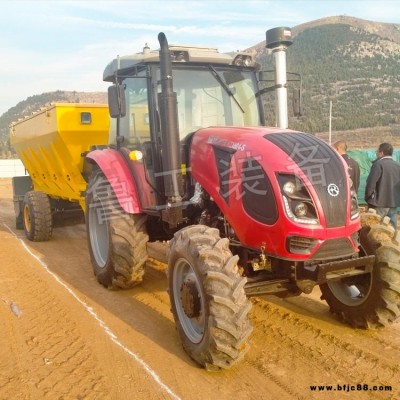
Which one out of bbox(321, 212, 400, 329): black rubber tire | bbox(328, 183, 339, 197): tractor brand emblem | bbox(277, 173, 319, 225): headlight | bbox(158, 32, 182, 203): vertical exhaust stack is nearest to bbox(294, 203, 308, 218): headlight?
bbox(277, 173, 319, 225): headlight

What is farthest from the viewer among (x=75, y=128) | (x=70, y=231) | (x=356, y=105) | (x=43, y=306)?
(x=356, y=105)

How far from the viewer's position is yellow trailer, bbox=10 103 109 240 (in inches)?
307

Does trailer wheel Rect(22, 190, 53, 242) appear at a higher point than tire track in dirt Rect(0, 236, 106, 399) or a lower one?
higher

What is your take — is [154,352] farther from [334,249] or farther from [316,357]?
[334,249]

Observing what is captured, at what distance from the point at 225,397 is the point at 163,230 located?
2.60 metres

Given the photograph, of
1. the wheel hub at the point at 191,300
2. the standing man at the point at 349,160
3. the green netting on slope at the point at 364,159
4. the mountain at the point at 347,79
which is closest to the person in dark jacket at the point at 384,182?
the standing man at the point at 349,160

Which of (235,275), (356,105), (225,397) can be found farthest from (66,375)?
(356,105)

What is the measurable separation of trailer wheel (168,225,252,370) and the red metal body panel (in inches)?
12.8

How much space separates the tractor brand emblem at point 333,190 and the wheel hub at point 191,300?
51.6 inches

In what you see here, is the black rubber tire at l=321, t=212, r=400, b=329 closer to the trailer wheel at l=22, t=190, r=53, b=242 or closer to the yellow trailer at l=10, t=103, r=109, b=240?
the yellow trailer at l=10, t=103, r=109, b=240

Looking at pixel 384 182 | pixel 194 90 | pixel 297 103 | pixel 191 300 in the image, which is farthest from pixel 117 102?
pixel 384 182

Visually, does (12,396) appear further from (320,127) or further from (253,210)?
(320,127)

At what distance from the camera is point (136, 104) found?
5.42 metres

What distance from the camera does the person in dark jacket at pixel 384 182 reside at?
7.33 meters
